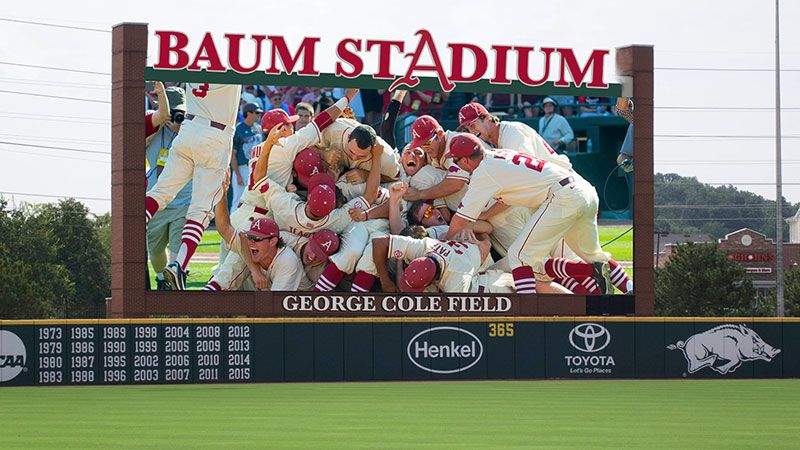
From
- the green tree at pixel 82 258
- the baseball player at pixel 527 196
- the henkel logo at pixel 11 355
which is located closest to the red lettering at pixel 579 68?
the baseball player at pixel 527 196

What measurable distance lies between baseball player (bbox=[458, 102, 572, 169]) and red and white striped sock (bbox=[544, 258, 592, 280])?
162 cm

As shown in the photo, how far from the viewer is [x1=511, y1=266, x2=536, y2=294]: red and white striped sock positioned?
24.7 meters

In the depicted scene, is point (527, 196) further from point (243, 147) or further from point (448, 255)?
point (243, 147)

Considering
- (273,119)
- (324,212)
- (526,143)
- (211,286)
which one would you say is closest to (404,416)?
(324,212)

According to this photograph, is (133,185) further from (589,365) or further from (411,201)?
(589,365)

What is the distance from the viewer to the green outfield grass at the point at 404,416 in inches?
488

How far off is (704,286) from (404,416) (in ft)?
164

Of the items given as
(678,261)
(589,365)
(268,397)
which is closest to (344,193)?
(589,365)

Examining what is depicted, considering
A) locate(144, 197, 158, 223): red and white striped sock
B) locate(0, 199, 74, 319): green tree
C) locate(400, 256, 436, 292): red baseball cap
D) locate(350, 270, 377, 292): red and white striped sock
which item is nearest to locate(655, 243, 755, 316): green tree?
locate(0, 199, 74, 319): green tree

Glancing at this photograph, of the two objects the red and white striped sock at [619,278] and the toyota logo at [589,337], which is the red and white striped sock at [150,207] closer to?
the toyota logo at [589,337]

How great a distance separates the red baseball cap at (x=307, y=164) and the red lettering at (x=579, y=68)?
4.70m

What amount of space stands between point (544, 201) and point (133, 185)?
6584 mm

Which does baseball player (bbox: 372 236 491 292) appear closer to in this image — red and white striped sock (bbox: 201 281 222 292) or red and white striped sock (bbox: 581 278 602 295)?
red and white striped sock (bbox: 581 278 602 295)

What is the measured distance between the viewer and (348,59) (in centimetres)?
2512
